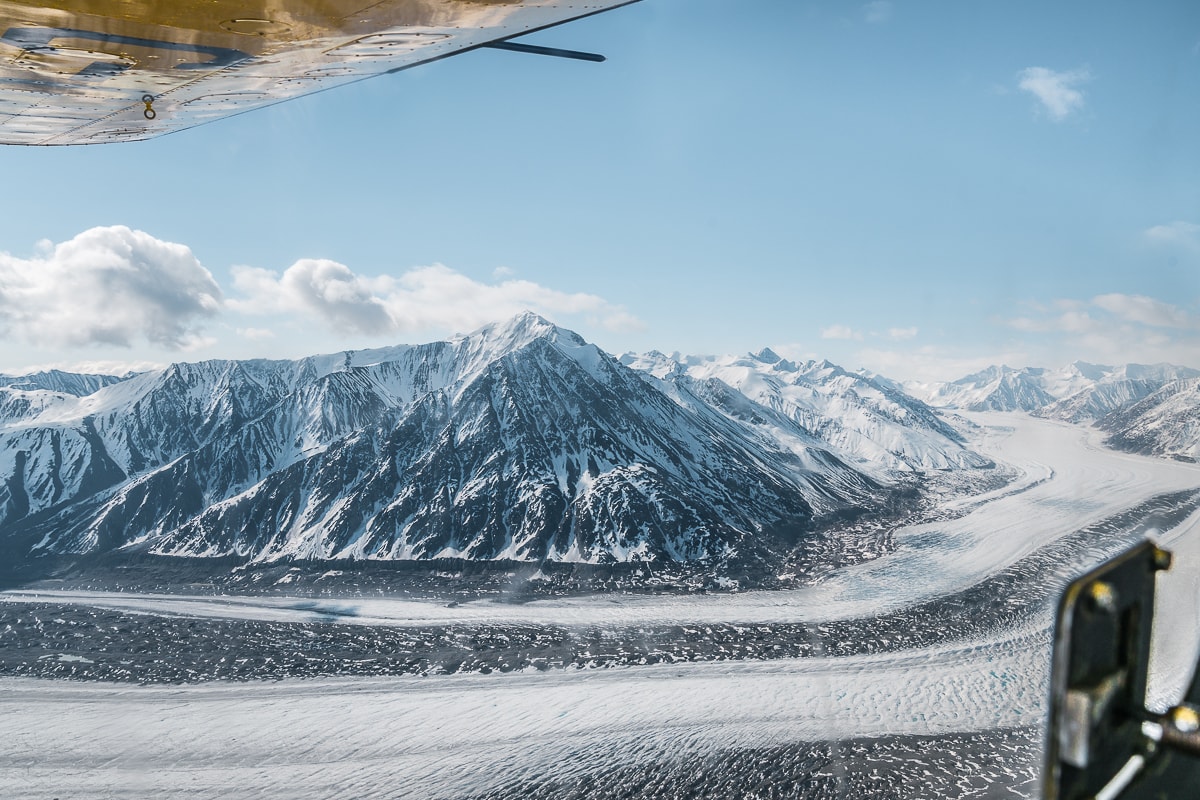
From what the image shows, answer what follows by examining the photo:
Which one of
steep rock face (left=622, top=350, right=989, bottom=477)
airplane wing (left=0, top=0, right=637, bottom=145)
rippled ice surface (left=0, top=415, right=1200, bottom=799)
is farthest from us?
steep rock face (left=622, top=350, right=989, bottom=477)

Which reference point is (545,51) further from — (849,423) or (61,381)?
(61,381)

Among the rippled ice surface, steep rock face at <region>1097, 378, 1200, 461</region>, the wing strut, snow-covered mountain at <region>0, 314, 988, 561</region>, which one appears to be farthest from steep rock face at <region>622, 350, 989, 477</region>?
the wing strut

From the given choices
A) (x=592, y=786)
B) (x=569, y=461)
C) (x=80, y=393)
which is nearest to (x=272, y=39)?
(x=592, y=786)

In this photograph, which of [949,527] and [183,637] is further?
[949,527]

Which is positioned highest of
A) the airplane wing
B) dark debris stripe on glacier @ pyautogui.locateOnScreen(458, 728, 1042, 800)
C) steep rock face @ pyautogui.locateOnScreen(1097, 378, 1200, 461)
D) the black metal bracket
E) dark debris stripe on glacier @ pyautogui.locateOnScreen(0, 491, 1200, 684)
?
the airplane wing

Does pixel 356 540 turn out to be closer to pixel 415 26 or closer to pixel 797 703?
pixel 797 703

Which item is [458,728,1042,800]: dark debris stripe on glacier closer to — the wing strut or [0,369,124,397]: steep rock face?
the wing strut

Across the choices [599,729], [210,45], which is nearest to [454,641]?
[599,729]
